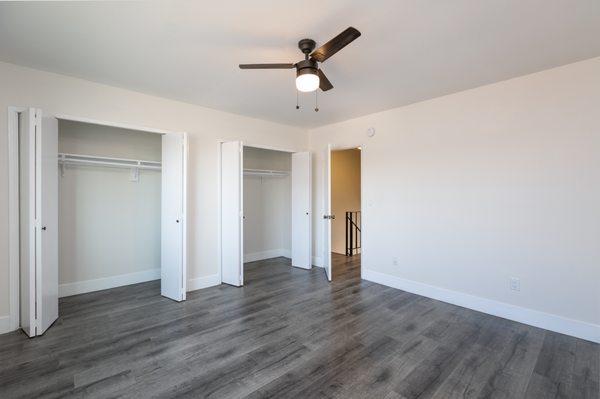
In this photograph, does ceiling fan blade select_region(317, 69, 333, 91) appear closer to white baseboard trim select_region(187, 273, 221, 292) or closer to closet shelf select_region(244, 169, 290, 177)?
closet shelf select_region(244, 169, 290, 177)

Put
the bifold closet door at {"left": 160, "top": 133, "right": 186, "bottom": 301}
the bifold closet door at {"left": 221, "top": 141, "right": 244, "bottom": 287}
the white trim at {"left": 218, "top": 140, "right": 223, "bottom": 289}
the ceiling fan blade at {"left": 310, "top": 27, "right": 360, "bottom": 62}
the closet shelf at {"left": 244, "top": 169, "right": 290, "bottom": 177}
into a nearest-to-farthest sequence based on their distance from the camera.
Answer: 1. the ceiling fan blade at {"left": 310, "top": 27, "right": 360, "bottom": 62}
2. the bifold closet door at {"left": 160, "top": 133, "right": 186, "bottom": 301}
3. the bifold closet door at {"left": 221, "top": 141, "right": 244, "bottom": 287}
4. the white trim at {"left": 218, "top": 140, "right": 223, "bottom": 289}
5. the closet shelf at {"left": 244, "top": 169, "right": 290, "bottom": 177}

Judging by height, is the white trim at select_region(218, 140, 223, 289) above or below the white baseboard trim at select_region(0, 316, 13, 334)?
above

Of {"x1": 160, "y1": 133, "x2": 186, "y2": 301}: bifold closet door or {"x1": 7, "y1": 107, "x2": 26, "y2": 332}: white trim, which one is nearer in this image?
{"x1": 7, "y1": 107, "x2": 26, "y2": 332}: white trim

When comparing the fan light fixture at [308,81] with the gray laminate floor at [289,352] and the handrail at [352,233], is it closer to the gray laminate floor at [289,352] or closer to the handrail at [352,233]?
→ the gray laminate floor at [289,352]

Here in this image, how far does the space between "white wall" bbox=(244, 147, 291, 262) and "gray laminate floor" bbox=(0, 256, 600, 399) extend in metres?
2.21

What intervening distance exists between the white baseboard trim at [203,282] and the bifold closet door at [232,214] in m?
0.09

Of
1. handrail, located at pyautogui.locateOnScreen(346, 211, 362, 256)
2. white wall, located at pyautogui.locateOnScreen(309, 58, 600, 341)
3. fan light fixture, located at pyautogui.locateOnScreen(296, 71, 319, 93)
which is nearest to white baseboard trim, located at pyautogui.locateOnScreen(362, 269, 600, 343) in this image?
white wall, located at pyautogui.locateOnScreen(309, 58, 600, 341)

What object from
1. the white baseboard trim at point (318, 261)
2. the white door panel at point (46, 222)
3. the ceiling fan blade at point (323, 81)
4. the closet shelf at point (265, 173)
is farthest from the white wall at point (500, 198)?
the white door panel at point (46, 222)

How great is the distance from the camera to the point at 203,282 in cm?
412

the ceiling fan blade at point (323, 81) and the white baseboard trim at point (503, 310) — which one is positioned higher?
the ceiling fan blade at point (323, 81)

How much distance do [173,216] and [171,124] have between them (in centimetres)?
125

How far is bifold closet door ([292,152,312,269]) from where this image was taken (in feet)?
16.7

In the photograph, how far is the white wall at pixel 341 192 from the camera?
6566 millimetres

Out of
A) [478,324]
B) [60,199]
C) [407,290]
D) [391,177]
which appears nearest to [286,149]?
[391,177]
